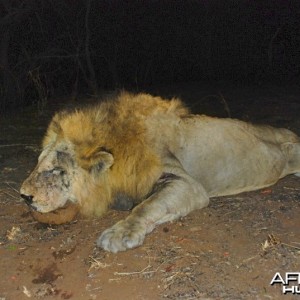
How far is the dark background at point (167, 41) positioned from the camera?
10.5 m

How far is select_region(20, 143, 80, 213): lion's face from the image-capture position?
9.50 feet

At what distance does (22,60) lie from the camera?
31.6 feet

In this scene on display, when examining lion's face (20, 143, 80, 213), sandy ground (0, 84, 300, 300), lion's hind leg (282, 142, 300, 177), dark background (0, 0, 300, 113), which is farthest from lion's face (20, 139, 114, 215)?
A: dark background (0, 0, 300, 113)

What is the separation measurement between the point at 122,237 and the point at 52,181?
535 mm

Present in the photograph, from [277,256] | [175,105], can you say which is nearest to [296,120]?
[175,105]

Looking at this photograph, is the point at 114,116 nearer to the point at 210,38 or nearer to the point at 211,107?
the point at 211,107

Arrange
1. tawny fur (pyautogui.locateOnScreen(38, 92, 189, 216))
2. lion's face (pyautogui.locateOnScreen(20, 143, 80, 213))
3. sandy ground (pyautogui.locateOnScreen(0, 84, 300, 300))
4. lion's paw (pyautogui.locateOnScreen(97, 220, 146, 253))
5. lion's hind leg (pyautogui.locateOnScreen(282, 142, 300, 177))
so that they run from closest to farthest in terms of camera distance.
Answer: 1. sandy ground (pyautogui.locateOnScreen(0, 84, 300, 300))
2. lion's paw (pyautogui.locateOnScreen(97, 220, 146, 253))
3. lion's face (pyautogui.locateOnScreen(20, 143, 80, 213))
4. tawny fur (pyautogui.locateOnScreen(38, 92, 189, 216))
5. lion's hind leg (pyautogui.locateOnScreen(282, 142, 300, 177))

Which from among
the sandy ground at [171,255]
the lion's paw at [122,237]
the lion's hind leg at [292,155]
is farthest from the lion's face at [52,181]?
the lion's hind leg at [292,155]

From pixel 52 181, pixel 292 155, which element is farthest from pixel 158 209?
pixel 292 155

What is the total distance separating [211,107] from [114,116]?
3916 millimetres

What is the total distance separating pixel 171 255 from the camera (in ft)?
8.60

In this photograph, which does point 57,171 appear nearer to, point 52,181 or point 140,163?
point 52,181

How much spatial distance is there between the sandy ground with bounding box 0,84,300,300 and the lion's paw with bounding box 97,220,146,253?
0.11 feet

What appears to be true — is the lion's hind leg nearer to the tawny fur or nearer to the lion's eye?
the tawny fur
